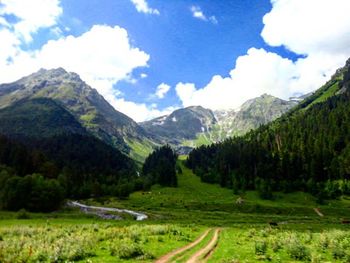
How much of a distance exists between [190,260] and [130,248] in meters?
5.72

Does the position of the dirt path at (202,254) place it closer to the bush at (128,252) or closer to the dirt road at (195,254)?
the dirt road at (195,254)

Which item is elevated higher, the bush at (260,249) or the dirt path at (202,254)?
the bush at (260,249)

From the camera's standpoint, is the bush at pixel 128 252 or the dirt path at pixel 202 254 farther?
the bush at pixel 128 252

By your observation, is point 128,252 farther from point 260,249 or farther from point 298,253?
point 298,253

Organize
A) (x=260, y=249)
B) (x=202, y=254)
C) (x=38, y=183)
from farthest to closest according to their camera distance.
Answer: (x=38, y=183), (x=260, y=249), (x=202, y=254)

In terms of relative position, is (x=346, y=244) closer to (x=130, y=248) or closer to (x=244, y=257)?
(x=244, y=257)

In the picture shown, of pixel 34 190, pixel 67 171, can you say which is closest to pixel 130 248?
pixel 34 190

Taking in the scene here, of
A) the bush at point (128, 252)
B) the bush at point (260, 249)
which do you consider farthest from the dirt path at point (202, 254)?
the bush at point (128, 252)

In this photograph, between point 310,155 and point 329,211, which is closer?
point 329,211

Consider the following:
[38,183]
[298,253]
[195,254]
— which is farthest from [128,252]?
[38,183]

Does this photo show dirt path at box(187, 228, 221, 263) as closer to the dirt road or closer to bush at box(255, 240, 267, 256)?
the dirt road

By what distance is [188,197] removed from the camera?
155 m

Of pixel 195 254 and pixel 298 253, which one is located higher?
pixel 298 253

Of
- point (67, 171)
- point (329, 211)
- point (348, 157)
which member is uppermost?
point (348, 157)
